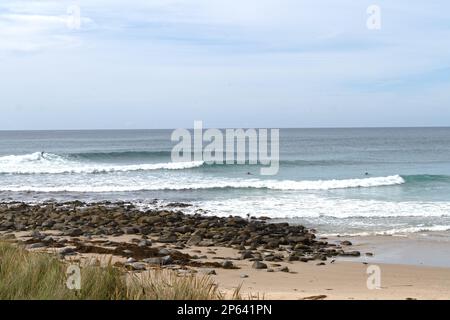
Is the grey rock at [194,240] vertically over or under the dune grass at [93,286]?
under

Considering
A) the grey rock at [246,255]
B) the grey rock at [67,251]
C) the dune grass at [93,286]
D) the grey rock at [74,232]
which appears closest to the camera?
the dune grass at [93,286]

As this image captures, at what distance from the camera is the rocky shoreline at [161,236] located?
38.8 feet

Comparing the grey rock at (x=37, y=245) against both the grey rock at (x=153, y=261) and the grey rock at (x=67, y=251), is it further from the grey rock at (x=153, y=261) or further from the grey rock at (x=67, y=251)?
the grey rock at (x=153, y=261)

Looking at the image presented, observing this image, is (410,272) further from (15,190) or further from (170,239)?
(15,190)

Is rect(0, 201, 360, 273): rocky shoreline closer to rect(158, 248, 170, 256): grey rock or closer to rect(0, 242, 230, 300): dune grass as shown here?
rect(158, 248, 170, 256): grey rock

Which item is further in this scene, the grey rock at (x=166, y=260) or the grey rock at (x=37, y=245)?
the grey rock at (x=37, y=245)

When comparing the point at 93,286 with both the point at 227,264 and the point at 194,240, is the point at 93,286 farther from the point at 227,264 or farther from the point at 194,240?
the point at 194,240

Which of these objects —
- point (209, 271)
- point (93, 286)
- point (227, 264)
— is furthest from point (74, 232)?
point (93, 286)

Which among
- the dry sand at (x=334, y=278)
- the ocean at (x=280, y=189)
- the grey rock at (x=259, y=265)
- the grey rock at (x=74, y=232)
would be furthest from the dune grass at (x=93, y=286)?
the ocean at (x=280, y=189)

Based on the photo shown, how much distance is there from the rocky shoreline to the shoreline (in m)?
0.02

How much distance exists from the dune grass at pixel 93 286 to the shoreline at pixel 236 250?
56.0 inches

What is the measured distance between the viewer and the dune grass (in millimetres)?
5043

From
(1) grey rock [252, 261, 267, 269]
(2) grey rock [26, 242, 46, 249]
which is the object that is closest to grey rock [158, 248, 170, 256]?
(1) grey rock [252, 261, 267, 269]

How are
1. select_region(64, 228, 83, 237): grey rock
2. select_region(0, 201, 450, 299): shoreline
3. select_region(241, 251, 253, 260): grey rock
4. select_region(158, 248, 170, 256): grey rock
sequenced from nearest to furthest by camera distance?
select_region(0, 201, 450, 299): shoreline < select_region(158, 248, 170, 256): grey rock < select_region(241, 251, 253, 260): grey rock < select_region(64, 228, 83, 237): grey rock
